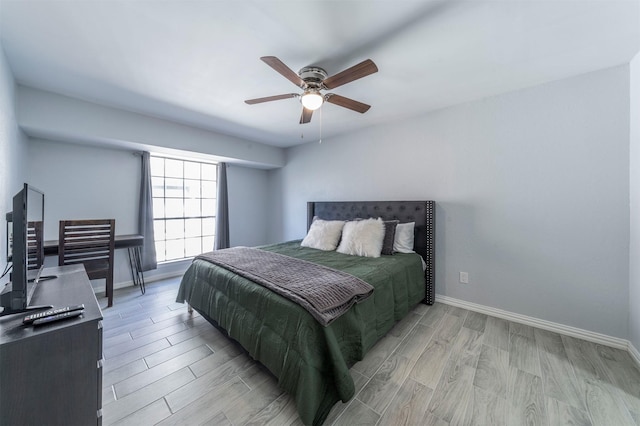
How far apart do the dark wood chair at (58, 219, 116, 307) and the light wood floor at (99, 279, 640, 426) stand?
0.87m

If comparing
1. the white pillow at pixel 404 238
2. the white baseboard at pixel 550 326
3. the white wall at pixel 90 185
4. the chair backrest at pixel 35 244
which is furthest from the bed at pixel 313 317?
the white wall at pixel 90 185

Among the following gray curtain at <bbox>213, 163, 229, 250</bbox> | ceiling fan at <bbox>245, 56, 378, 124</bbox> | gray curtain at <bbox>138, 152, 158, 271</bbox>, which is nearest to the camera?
ceiling fan at <bbox>245, 56, 378, 124</bbox>

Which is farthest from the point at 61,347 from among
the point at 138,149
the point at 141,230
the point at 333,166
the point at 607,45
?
the point at 607,45

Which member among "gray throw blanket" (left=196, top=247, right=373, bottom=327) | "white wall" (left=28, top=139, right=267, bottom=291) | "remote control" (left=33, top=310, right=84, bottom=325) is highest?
"white wall" (left=28, top=139, right=267, bottom=291)

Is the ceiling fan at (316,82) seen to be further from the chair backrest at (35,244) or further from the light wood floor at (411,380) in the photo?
the light wood floor at (411,380)

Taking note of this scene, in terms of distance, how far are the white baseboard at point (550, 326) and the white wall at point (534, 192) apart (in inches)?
2.1

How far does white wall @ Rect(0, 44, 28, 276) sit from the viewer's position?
1.65m

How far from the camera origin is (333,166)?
3945 mm

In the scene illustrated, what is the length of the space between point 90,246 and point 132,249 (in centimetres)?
68

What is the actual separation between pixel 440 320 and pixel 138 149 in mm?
4638

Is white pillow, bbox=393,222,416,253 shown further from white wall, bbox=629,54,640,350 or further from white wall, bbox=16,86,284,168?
white wall, bbox=16,86,284,168

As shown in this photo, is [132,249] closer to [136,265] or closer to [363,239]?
[136,265]

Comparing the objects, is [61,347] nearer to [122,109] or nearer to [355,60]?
[355,60]

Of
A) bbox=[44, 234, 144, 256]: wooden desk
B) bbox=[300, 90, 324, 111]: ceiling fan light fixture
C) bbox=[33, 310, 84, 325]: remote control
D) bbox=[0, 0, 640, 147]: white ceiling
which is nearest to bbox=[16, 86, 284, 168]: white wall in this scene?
bbox=[0, 0, 640, 147]: white ceiling
